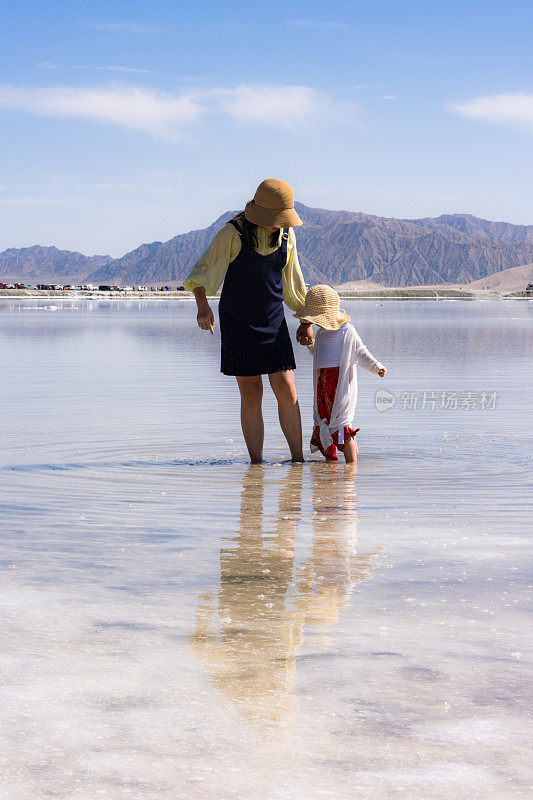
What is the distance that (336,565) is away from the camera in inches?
161

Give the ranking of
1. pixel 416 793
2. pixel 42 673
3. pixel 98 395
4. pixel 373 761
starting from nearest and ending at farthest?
pixel 416 793, pixel 373 761, pixel 42 673, pixel 98 395

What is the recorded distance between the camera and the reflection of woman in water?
2713 mm

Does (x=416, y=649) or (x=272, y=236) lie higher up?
(x=272, y=236)

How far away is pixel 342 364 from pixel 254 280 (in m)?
0.91

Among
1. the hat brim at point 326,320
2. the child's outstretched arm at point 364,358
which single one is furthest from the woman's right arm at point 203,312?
the child's outstretched arm at point 364,358

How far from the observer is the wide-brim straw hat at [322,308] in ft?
22.9

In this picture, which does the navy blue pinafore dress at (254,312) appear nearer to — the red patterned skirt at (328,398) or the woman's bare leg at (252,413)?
the woman's bare leg at (252,413)

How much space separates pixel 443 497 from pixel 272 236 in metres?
1.88

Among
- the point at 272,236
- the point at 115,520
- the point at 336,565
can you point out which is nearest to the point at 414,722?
the point at 336,565

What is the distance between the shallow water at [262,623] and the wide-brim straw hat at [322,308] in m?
0.90

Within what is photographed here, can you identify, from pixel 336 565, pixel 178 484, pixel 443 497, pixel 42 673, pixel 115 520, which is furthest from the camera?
pixel 178 484

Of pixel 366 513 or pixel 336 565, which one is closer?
pixel 336 565

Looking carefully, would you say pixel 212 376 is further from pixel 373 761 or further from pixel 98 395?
pixel 373 761

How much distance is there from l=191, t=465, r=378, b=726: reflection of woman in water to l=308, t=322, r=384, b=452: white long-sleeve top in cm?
155
